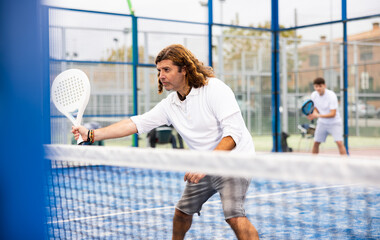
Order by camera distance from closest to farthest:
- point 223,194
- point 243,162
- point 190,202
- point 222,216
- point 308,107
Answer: point 243,162 < point 223,194 < point 190,202 < point 222,216 < point 308,107

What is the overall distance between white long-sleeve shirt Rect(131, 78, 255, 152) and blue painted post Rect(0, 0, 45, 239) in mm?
964

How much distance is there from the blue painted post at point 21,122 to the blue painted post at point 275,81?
9.15 m

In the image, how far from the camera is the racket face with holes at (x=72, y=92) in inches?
111

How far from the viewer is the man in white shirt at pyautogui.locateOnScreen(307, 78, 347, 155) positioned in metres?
8.38

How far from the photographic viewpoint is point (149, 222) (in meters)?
4.66

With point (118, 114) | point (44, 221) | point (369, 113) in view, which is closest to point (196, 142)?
point (44, 221)

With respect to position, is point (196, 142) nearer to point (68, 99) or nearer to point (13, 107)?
point (68, 99)

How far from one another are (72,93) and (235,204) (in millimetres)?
1061

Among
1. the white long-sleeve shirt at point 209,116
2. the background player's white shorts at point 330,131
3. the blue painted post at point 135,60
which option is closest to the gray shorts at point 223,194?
the white long-sleeve shirt at point 209,116

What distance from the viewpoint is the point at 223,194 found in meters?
2.79

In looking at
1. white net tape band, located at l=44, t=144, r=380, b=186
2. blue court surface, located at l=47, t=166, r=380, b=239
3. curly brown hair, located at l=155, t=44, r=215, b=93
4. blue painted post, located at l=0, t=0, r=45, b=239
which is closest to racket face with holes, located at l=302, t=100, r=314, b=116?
blue court surface, located at l=47, t=166, r=380, b=239

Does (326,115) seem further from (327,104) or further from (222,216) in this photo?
(222,216)

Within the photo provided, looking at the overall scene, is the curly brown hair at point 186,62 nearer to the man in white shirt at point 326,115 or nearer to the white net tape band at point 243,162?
the white net tape band at point 243,162

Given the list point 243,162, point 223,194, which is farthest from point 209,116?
point 243,162
